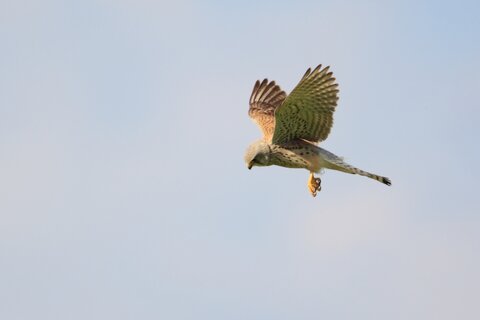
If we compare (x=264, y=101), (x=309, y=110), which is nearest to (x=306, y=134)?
(x=309, y=110)

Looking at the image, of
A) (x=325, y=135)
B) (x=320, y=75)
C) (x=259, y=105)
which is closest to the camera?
(x=320, y=75)

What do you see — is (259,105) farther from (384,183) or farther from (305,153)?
(384,183)

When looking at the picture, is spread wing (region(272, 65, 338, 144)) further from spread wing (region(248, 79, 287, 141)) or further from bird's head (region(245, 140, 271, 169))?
spread wing (region(248, 79, 287, 141))

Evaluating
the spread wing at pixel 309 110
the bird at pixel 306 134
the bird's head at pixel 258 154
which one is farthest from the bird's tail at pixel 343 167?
the bird's head at pixel 258 154

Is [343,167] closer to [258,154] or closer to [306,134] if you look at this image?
[306,134]

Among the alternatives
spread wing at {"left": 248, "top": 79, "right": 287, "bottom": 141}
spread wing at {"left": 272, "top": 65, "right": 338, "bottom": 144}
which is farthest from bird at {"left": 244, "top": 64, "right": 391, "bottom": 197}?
spread wing at {"left": 248, "top": 79, "right": 287, "bottom": 141}

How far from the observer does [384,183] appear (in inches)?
638

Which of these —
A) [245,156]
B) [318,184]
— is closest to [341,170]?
[318,184]

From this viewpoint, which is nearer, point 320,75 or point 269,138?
point 320,75

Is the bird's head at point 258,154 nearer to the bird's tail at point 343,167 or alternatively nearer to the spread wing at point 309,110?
the spread wing at point 309,110

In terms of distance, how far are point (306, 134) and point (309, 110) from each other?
2.26 feet

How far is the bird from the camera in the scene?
52.4ft

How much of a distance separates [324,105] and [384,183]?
1.58m

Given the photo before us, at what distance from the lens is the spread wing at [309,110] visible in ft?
52.2
